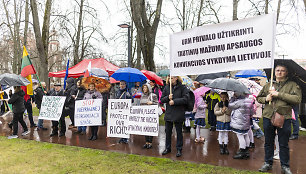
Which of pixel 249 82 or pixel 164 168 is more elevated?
pixel 249 82

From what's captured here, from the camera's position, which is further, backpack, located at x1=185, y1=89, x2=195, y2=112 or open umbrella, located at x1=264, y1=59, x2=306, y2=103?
backpack, located at x1=185, y1=89, x2=195, y2=112

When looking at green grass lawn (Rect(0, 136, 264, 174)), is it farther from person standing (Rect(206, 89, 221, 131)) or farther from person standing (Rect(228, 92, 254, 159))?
person standing (Rect(206, 89, 221, 131))

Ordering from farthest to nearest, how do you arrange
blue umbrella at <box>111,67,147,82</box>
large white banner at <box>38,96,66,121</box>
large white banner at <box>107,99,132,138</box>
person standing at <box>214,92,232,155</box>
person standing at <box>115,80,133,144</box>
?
1. large white banner at <box>38,96,66,121</box>
2. blue umbrella at <box>111,67,147,82</box>
3. person standing at <box>115,80,133,144</box>
4. large white banner at <box>107,99,132,138</box>
5. person standing at <box>214,92,232,155</box>

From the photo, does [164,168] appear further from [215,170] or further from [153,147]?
[153,147]

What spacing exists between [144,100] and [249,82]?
297 cm

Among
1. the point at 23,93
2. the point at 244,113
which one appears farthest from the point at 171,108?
the point at 23,93

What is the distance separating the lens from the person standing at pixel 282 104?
403cm

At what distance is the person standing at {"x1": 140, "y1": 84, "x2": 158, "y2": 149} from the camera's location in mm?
6355

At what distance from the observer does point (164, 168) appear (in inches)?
188

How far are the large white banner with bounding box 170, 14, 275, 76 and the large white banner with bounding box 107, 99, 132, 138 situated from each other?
1939 millimetres

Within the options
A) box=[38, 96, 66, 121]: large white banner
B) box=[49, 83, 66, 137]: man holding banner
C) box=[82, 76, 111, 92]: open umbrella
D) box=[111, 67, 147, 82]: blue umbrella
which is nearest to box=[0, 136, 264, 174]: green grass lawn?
box=[38, 96, 66, 121]: large white banner

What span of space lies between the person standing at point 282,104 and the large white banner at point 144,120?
2.42 metres

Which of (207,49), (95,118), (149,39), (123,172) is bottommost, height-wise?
(123,172)

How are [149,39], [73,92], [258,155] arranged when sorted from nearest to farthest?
[258,155] < [73,92] < [149,39]
